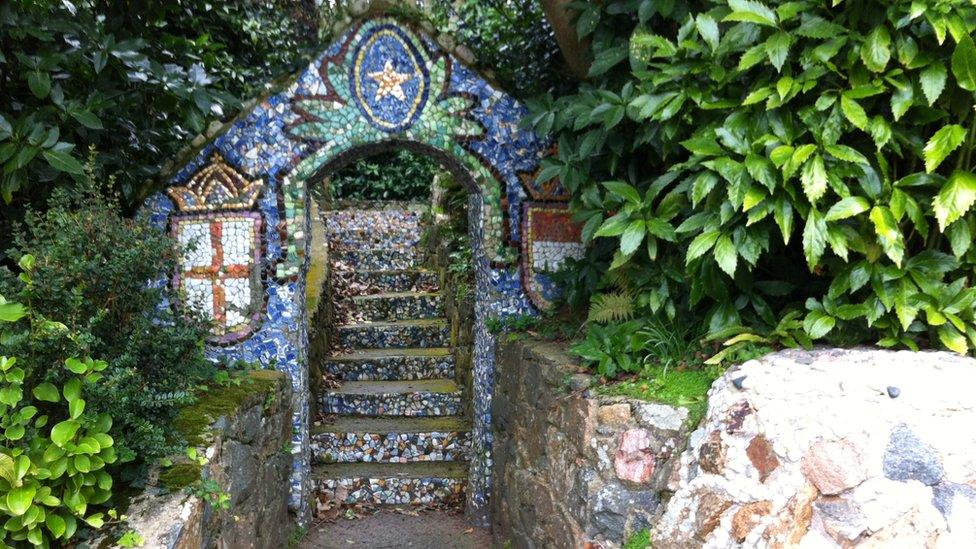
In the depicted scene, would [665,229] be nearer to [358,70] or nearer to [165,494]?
[165,494]

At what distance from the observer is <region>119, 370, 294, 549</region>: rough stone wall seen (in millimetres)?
2146

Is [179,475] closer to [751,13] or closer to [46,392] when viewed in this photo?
[46,392]

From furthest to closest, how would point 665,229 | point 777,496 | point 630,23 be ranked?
1. point 630,23
2. point 665,229
3. point 777,496

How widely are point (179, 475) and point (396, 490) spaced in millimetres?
2688

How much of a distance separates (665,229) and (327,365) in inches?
163

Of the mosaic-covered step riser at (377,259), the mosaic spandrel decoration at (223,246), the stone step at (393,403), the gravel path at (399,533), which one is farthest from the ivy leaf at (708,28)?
the mosaic-covered step riser at (377,259)

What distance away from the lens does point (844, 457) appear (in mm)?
1943

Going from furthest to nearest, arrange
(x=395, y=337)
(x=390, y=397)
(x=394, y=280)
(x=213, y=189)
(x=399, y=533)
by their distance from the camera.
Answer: (x=394, y=280) < (x=395, y=337) < (x=390, y=397) < (x=399, y=533) < (x=213, y=189)

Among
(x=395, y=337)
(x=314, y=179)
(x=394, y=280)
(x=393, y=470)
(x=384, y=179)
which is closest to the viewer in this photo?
(x=314, y=179)

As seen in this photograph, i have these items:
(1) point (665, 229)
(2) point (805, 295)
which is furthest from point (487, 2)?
(2) point (805, 295)

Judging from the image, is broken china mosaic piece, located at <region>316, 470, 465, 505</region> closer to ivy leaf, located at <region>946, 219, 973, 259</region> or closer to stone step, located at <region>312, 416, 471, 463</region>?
stone step, located at <region>312, 416, 471, 463</region>

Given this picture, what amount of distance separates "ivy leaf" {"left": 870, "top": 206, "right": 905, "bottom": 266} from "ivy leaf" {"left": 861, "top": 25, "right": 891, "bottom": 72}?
1.49ft

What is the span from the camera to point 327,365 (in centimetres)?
601

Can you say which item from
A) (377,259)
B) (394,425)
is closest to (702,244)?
(394,425)
